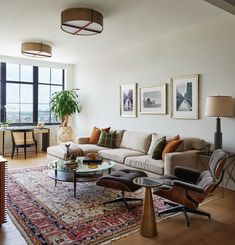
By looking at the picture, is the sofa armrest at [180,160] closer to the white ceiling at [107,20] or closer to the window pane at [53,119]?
the white ceiling at [107,20]

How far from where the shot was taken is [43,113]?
322 inches

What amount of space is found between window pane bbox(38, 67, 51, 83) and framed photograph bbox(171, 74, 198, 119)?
469 centimetres

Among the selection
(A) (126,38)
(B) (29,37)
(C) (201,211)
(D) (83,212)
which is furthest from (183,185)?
(B) (29,37)

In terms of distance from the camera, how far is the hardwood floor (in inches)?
97.3

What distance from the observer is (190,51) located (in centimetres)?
466

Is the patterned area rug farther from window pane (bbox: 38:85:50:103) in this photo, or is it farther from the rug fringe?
window pane (bbox: 38:85:50:103)

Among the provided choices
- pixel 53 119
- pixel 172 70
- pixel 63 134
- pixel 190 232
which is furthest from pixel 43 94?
pixel 190 232

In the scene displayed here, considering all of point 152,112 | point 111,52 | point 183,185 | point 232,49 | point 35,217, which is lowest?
point 35,217

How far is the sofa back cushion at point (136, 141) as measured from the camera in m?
5.21

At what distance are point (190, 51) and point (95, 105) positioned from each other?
3.48 meters

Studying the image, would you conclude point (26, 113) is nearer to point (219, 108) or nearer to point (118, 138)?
point (118, 138)

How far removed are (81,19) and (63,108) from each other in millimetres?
4091

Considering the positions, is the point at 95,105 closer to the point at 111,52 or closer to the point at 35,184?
the point at 111,52

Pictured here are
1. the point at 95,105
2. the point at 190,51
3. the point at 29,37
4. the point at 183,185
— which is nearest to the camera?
the point at 183,185
